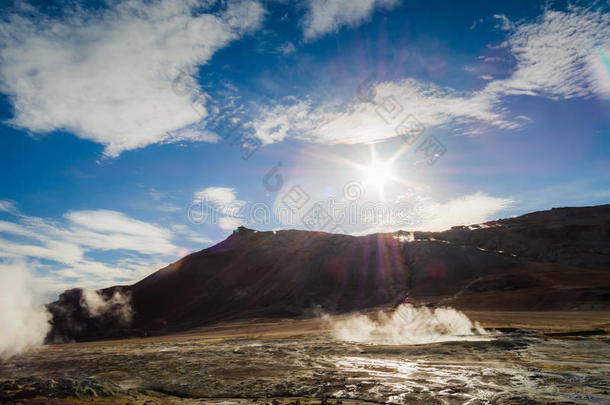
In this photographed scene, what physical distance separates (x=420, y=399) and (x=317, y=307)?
5744 centimetres

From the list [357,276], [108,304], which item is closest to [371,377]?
[357,276]

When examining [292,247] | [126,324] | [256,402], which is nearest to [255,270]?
[292,247]

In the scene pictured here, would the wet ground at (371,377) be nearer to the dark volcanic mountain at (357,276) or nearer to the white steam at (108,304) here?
the dark volcanic mountain at (357,276)

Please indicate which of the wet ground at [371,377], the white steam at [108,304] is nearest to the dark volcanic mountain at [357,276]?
the white steam at [108,304]

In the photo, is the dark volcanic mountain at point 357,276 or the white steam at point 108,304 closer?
the dark volcanic mountain at point 357,276

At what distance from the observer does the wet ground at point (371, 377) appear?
32.6 feet

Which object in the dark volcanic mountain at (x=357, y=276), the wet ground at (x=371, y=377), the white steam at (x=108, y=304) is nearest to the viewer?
the wet ground at (x=371, y=377)

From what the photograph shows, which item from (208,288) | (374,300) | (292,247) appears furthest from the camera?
(292,247)

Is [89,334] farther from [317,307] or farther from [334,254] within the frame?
[334,254]

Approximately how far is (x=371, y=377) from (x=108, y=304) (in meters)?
87.0

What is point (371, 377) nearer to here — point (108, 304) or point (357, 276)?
point (357, 276)

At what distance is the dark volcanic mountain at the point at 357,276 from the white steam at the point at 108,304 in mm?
322

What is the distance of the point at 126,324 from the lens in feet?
245

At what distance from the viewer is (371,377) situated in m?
12.6
